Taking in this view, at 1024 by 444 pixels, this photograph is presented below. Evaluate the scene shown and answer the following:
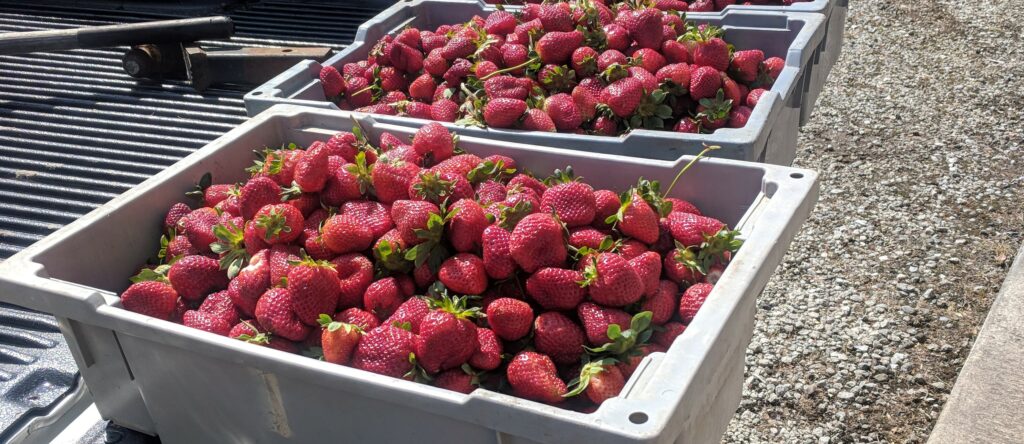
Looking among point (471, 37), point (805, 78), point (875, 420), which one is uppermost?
point (471, 37)

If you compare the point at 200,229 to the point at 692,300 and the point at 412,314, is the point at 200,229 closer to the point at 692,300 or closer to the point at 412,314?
the point at 412,314

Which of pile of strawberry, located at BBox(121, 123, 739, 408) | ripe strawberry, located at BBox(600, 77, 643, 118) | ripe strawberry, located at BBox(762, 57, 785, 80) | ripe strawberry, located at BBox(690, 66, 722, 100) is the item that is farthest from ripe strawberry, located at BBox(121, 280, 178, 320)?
ripe strawberry, located at BBox(762, 57, 785, 80)

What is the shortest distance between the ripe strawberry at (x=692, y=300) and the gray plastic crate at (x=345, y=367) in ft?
0.28

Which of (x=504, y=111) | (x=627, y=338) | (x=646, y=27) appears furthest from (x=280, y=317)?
(x=646, y=27)

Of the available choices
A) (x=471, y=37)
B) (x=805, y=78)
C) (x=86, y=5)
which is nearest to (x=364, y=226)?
(x=471, y=37)

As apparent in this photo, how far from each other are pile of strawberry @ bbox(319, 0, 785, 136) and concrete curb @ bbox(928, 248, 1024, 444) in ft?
3.57

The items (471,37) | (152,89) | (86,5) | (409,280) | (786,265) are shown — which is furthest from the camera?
(86,5)

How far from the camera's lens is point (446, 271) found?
55.2 inches

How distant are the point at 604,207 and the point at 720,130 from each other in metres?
0.46

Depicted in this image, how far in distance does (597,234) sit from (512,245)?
0.58ft

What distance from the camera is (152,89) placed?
9.52 ft

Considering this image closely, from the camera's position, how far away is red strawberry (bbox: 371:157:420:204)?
1.61 m

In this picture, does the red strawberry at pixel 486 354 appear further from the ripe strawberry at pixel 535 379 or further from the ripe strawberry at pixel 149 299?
the ripe strawberry at pixel 149 299

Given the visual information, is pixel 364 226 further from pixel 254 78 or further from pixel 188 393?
pixel 254 78
